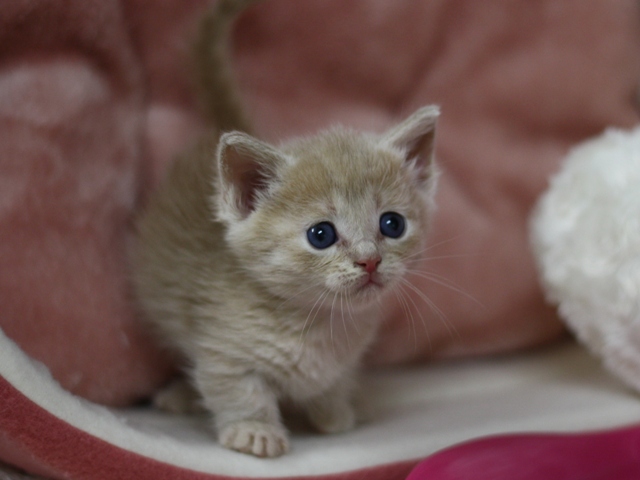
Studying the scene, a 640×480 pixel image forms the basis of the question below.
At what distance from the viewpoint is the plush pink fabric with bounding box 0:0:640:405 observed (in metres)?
1.25

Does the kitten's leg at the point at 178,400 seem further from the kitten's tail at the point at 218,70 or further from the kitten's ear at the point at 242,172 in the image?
the kitten's tail at the point at 218,70

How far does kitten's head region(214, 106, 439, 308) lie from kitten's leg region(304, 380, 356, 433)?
236 millimetres

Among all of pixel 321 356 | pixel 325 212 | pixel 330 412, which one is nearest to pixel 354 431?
pixel 330 412

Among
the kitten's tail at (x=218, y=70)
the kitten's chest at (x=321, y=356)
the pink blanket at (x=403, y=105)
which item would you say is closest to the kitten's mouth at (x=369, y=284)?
the kitten's chest at (x=321, y=356)

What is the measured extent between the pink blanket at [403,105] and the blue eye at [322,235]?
379 mm

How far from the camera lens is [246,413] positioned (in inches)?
43.1

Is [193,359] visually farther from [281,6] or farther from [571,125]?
[571,125]

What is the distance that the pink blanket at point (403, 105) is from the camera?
4.10ft

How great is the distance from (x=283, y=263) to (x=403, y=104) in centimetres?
71

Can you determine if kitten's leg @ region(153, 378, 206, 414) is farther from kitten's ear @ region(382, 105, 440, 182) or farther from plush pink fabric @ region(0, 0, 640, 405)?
kitten's ear @ region(382, 105, 440, 182)

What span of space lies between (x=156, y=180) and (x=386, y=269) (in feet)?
2.20

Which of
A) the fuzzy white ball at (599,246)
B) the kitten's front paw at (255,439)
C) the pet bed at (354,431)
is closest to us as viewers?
the pet bed at (354,431)

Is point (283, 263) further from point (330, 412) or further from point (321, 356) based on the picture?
point (330, 412)

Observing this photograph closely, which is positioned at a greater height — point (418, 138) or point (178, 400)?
point (418, 138)
